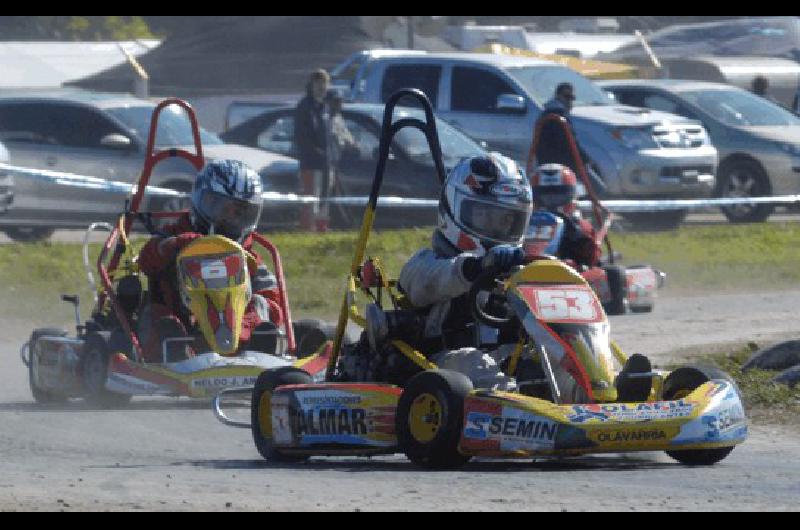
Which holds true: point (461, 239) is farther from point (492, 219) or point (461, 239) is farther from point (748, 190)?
point (748, 190)

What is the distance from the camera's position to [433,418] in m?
7.89

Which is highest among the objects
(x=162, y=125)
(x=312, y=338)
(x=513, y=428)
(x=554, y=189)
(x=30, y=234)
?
(x=513, y=428)

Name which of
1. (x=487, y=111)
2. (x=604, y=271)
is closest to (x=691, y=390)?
(x=604, y=271)

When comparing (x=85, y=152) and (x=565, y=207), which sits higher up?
(x=565, y=207)

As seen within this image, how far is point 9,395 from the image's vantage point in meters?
11.6

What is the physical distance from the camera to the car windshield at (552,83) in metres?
21.2

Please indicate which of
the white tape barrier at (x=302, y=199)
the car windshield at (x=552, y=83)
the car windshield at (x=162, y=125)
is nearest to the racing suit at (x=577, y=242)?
the white tape barrier at (x=302, y=199)

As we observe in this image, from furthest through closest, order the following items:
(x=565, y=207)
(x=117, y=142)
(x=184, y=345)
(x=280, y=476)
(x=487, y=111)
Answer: (x=487, y=111) < (x=117, y=142) < (x=565, y=207) < (x=184, y=345) < (x=280, y=476)

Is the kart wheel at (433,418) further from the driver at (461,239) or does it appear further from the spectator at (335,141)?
the spectator at (335,141)

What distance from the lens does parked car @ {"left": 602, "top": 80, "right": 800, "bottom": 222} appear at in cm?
2147

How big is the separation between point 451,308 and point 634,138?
1211 centimetres

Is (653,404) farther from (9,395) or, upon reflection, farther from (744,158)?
(744,158)

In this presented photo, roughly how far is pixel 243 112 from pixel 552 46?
12.5 m

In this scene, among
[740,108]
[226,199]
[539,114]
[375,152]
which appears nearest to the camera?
[226,199]
